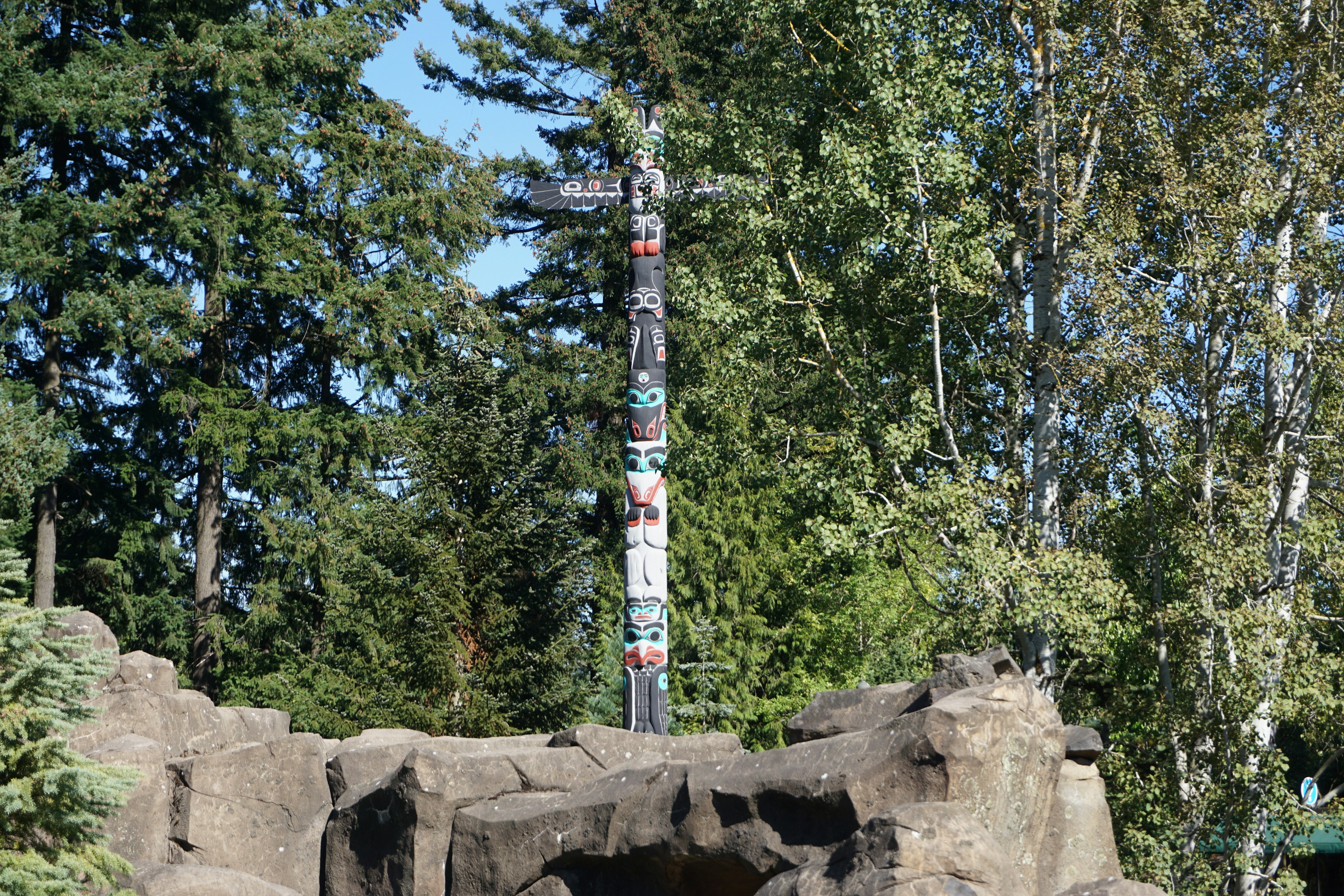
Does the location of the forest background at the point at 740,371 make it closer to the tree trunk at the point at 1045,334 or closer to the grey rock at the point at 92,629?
the tree trunk at the point at 1045,334

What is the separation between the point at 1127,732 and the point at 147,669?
31.4ft

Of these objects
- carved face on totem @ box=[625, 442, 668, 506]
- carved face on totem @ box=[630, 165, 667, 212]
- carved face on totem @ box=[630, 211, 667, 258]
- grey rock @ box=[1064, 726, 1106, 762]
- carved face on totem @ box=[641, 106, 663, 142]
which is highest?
carved face on totem @ box=[641, 106, 663, 142]

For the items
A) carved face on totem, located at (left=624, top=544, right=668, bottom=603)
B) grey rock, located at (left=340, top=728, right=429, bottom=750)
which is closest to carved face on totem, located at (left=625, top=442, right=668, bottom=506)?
carved face on totem, located at (left=624, top=544, right=668, bottom=603)

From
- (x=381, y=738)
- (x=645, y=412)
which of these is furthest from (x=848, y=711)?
(x=645, y=412)

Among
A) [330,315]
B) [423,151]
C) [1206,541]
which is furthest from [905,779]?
[423,151]

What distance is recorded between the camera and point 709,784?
276 inches

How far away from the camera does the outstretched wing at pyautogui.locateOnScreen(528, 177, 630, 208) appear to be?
14914mm

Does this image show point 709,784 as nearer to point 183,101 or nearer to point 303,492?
point 303,492

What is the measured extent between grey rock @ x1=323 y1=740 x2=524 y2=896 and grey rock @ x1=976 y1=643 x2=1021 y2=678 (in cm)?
353

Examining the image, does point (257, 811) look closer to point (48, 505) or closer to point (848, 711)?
point (848, 711)

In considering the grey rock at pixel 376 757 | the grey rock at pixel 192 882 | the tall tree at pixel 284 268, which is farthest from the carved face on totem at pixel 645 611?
the tall tree at pixel 284 268

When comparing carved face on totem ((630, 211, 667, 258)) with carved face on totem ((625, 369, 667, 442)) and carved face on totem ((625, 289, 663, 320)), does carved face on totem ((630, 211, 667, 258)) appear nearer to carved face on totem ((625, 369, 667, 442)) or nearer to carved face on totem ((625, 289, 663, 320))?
carved face on totem ((625, 289, 663, 320))

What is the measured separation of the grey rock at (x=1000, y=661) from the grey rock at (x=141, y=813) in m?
6.56

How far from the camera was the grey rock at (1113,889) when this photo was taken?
17.4ft
